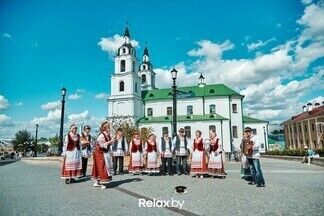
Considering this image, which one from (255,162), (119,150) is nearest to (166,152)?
(119,150)

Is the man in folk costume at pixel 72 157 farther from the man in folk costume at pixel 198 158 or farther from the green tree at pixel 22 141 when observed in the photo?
the green tree at pixel 22 141

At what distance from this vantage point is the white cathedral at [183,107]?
198ft

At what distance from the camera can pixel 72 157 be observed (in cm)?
1118

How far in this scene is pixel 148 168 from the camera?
44.1 feet

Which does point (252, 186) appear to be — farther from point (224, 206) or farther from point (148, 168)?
point (148, 168)

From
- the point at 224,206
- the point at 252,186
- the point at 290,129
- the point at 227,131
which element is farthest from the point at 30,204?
the point at 290,129

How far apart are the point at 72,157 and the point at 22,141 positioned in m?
79.5

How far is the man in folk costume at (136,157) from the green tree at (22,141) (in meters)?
75.7

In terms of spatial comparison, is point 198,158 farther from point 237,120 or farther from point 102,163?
point 237,120

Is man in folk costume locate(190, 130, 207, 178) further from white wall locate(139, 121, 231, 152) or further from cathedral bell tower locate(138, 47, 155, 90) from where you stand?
cathedral bell tower locate(138, 47, 155, 90)

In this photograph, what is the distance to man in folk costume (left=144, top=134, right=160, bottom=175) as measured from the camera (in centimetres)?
1345

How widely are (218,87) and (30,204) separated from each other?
61210 millimetres

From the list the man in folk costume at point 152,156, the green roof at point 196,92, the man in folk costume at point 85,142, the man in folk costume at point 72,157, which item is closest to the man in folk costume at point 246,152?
the man in folk costume at point 152,156

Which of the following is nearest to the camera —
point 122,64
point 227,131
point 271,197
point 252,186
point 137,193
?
point 271,197
